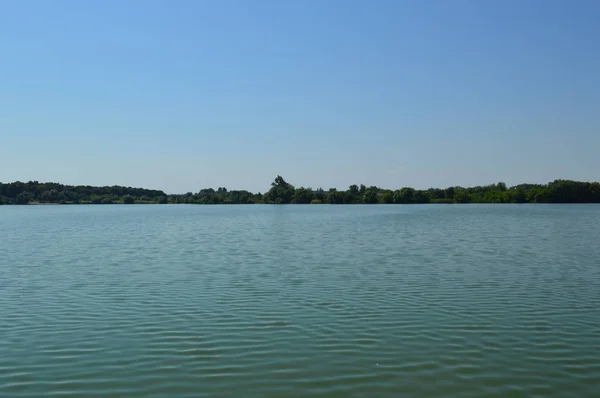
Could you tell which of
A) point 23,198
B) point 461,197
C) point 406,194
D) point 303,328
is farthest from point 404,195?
point 303,328

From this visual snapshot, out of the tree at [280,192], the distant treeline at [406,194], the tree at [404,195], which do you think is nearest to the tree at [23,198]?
the distant treeline at [406,194]

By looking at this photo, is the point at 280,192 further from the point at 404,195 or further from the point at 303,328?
the point at 303,328

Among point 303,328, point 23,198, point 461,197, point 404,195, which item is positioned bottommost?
point 303,328

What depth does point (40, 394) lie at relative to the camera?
7891 mm

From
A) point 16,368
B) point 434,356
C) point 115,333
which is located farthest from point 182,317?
point 434,356

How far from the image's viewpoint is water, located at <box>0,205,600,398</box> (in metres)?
8.25

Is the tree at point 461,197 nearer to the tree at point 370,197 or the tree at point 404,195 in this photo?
the tree at point 404,195

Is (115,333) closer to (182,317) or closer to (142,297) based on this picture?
(182,317)

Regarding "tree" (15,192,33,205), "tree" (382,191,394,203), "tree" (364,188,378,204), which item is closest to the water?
"tree" (382,191,394,203)

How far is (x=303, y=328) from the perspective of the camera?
452 inches

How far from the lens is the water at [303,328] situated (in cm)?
825

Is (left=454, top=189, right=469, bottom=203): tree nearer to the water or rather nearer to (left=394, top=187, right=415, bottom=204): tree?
(left=394, top=187, right=415, bottom=204): tree

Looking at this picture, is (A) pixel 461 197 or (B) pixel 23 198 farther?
(B) pixel 23 198

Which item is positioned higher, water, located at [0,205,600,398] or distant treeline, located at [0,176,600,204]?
distant treeline, located at [0,176,600,204]
